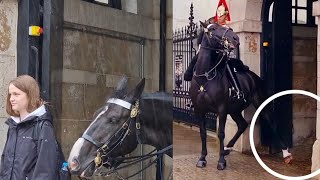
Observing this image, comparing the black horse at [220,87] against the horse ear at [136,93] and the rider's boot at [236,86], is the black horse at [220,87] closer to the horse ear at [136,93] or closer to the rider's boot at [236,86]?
the rider's boot at [236,86]

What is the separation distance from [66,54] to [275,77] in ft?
Result: 4.24

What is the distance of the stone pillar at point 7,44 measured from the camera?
2.15m

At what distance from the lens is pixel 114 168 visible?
1880 mm

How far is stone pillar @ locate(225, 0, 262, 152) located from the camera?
9.04 ft

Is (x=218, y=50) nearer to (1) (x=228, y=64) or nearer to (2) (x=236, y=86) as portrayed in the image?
(1) (x=228, y=64)

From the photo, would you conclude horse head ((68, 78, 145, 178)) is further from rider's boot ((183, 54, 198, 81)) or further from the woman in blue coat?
rider's boot ((183, 54, 198, 81))

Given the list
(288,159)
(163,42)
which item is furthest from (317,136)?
(163,42)

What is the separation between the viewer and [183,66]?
8.21 feet

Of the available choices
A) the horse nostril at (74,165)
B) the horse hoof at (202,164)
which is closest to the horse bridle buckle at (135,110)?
the horse nostril at (74,165)

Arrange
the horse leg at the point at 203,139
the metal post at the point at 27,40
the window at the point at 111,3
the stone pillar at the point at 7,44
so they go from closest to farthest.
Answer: the window at the point at 111,3, the metal post at the point at 27,40, the stone pillar at the point at 7,44, the horse leg at the point at 203,139

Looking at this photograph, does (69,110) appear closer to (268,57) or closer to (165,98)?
(165,98)

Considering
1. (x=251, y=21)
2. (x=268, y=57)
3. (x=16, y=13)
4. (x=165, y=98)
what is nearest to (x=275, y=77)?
(x=268, y=57)

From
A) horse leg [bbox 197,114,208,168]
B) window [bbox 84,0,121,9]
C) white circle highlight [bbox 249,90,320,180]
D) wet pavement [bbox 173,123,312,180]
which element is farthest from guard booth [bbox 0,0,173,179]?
white circle highlight [bbox 249,90,320,180]

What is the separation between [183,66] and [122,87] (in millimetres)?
732
